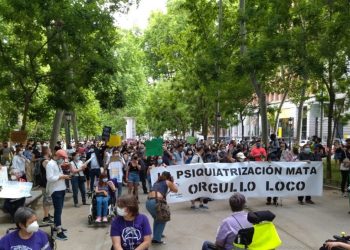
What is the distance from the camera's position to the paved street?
9.71 m


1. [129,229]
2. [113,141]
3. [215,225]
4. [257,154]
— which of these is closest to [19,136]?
[113,141]

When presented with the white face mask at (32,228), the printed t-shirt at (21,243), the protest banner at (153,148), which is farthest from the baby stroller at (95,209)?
the white face mask at (32,228)

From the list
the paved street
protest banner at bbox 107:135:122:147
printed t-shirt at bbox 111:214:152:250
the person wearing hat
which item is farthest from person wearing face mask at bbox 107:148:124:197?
printed t-shirt at bbox 111:214:152:250

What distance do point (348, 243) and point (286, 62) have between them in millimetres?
14814

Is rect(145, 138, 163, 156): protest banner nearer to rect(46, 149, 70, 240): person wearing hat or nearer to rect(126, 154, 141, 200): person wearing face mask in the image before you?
rect(126, 154, 141, 200): person wearing face mask

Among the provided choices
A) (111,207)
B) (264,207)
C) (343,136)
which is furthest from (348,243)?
(343,136)

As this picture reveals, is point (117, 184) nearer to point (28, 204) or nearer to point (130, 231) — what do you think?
point (28, 204)

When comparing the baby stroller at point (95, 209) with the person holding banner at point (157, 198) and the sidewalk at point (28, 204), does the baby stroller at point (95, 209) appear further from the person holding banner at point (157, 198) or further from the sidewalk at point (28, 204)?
the person holding banner at point (157, 198)

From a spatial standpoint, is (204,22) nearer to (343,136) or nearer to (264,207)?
(264,207)

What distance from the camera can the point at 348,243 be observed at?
4.75 meters

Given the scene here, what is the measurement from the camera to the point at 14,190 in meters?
11.0

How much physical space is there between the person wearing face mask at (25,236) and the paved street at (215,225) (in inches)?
180

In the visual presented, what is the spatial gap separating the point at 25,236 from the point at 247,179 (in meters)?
9.98

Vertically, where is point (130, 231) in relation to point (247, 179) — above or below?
above
